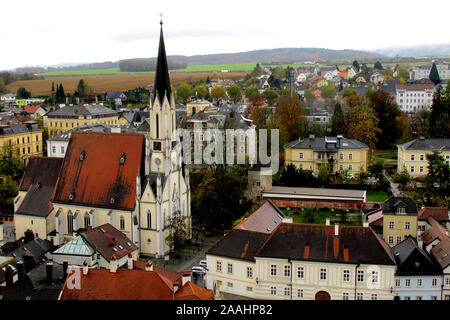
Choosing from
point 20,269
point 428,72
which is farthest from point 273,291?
point 428,72

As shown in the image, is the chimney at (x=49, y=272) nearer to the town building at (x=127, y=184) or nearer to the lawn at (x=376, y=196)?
the town building at (x=127, y=184)

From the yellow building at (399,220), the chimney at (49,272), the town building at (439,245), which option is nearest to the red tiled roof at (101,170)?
the chimney at (49,272)

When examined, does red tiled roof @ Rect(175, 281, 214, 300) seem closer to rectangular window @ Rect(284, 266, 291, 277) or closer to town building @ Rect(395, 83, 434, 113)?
rectangular window @ Rect(284, 266, 291, 277)

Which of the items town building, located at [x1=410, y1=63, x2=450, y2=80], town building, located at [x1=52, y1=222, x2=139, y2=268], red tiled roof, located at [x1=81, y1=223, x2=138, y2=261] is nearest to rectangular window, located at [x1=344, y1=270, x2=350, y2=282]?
town building, located at [x1=52, y1=222, x2=139, y2=268]

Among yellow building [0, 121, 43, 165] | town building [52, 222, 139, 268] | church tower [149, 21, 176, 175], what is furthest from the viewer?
yellow building [0, 121, 43, 165]
